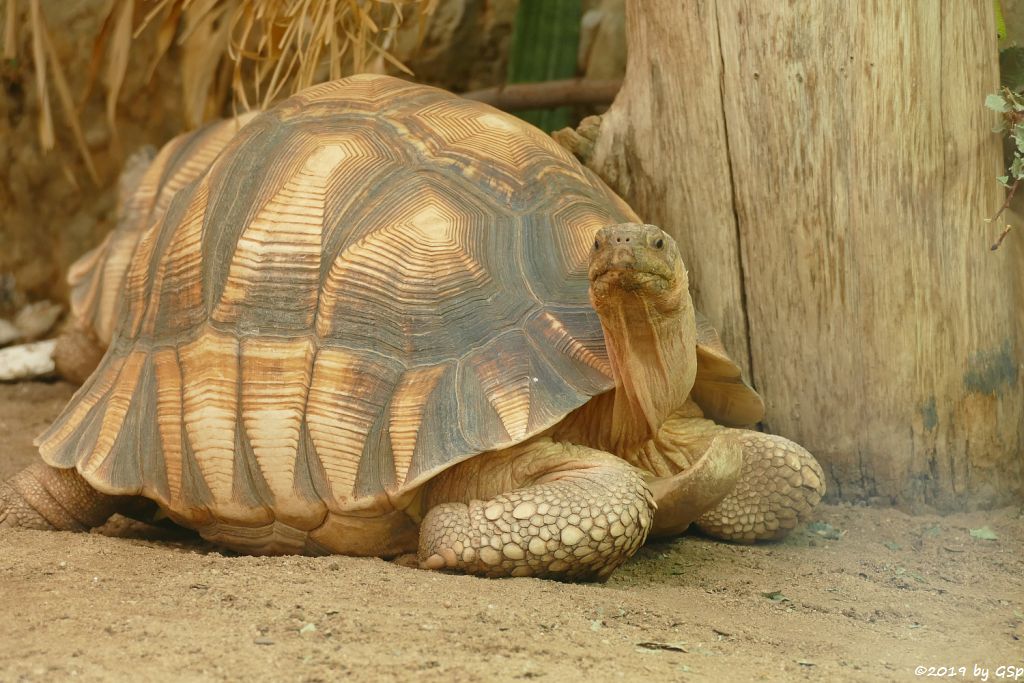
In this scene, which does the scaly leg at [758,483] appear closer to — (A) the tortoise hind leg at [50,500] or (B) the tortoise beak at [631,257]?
(B) the tortoise beak at [631,257]

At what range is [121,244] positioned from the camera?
14.4 feet

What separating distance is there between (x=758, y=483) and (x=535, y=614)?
1.05 metres

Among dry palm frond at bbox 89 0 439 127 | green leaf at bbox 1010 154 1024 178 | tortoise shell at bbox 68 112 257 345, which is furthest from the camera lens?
dry palm frond at bbox 89 0 439 127

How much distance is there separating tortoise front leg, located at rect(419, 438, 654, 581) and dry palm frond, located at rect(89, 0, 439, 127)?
202 centimetres

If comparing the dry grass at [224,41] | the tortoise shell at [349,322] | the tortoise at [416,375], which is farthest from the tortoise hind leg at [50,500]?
the dry grass at [224,41]

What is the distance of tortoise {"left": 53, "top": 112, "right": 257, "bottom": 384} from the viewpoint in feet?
14.0

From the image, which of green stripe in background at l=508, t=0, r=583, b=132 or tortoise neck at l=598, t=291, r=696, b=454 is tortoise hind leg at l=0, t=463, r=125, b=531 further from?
green stripe in background at l=508, t=0, r=583, b=132

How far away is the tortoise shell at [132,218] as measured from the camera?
4.26 metres

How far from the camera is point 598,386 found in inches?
114

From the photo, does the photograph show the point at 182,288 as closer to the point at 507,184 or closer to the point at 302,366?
the point at 302,366

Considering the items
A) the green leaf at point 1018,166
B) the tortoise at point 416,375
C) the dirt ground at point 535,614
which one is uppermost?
the green leaf at point 1018,166

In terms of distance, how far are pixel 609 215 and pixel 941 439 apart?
3.80 ft

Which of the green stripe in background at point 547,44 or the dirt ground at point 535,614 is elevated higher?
the green stripe in background at point 547,44

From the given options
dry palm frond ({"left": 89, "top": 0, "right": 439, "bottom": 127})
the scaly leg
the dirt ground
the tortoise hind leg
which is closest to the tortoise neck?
the scaly leg
